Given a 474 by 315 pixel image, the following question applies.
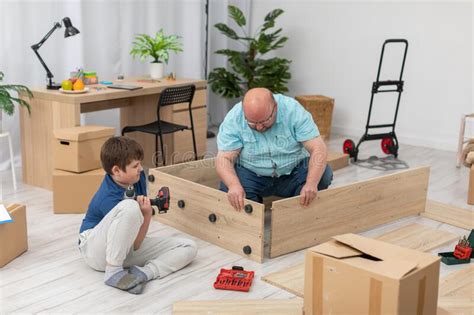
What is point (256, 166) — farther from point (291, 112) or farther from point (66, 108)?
point (66, 108)

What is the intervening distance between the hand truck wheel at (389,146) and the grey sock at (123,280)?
3.24 meters

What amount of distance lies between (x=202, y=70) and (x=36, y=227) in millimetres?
3312

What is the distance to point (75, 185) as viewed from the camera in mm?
3752

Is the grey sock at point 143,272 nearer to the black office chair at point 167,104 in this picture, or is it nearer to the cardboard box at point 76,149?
the cardboard box at point 76,149

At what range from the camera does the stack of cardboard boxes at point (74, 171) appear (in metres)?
3.75

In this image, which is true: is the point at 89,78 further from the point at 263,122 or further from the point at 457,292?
the point at 457,292

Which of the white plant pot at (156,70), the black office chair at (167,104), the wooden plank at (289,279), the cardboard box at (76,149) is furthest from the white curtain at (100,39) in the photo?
the wooden plank at (289,279)

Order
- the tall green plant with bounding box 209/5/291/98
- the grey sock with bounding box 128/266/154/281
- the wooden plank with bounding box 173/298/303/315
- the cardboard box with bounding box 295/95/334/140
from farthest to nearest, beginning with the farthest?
the tall green plant with bounding box 209/5/291/98
the cardboard box with bounding box 295/95/334/140
the grey sock with bounding box 128/266/154/281
the wooden plank with bounding box 173/298/303/315

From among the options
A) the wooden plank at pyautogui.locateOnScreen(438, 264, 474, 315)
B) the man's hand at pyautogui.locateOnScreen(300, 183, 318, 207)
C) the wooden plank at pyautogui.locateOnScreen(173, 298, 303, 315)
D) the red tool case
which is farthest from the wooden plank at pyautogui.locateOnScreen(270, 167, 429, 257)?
the wooden plank at pyautogui.locateOnScreen(438, 264, 474, 315)

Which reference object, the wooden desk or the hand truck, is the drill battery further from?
the wooden desk

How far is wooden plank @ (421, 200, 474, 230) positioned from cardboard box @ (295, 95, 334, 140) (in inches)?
82.4

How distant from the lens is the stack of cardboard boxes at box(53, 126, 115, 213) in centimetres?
375

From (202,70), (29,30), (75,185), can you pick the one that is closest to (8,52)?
(29,30)

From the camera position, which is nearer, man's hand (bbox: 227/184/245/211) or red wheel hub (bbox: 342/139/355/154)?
man's hand (bbox: 227/184/245/211)
